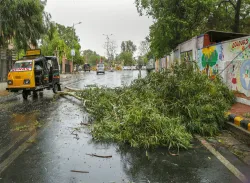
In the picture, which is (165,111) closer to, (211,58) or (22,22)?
(211,58)

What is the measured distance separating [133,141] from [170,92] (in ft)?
8.74

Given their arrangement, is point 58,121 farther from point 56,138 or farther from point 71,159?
point 71,159

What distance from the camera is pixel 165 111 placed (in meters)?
7.15

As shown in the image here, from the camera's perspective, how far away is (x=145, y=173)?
414 centimetres

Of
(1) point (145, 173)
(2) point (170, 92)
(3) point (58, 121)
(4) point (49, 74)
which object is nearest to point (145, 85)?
(2) point (170, 92)

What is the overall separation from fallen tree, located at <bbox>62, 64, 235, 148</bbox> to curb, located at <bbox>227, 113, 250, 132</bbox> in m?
0.30

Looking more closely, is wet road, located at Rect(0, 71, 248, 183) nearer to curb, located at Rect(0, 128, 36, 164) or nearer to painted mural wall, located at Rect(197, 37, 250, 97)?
curb, located at Rect(0, 128, 36, 164)

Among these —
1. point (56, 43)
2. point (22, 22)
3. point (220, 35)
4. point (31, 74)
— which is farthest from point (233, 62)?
point (56, 43)

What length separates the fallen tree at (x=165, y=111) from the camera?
18.7ft

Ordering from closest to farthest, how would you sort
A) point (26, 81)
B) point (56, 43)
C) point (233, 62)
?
point (233, 62) → point (26, 81) → point (56, 43)

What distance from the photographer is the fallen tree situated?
18.7 ft

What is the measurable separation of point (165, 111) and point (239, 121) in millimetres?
1943

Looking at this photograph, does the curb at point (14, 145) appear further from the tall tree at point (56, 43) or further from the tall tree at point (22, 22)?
the tall tree at point (56, 43)

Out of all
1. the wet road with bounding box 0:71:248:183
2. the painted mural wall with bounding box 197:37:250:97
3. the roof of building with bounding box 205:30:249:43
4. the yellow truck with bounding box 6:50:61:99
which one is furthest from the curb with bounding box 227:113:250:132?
the yellow truck with bounding box 6:50:61:99
